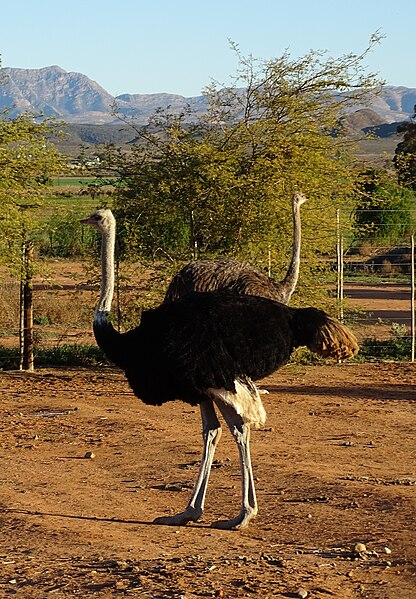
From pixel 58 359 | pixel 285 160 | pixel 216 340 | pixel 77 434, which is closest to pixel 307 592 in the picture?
pixel 216 340

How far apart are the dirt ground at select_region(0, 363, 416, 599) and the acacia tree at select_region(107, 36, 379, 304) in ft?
6.28

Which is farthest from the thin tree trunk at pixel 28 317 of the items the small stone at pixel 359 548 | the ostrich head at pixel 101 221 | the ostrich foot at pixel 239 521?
the small stone at pixel 359 548

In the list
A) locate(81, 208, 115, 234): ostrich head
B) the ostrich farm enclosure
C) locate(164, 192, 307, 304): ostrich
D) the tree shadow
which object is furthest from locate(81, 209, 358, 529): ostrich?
the tree shadow

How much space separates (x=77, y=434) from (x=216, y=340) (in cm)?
365

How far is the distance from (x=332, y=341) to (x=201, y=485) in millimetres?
1137

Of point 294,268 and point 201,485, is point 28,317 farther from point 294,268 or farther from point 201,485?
point 201,485

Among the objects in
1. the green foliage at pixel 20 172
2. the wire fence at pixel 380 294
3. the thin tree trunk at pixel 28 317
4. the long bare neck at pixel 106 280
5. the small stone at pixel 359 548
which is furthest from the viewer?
the wire fence at pixel 380 294

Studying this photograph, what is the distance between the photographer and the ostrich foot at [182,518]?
6.46 m

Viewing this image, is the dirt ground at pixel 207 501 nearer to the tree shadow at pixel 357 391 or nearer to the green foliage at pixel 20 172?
the tree shadow at pixel 357 391

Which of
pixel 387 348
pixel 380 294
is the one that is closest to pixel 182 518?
pixel 387 348

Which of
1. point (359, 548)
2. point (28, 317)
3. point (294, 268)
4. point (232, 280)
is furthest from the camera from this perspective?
point (28, 317)

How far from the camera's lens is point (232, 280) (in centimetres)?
978

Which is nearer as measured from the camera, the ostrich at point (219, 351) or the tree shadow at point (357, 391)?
the ostrich at point (219, 351)

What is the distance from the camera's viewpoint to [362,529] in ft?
20.4
